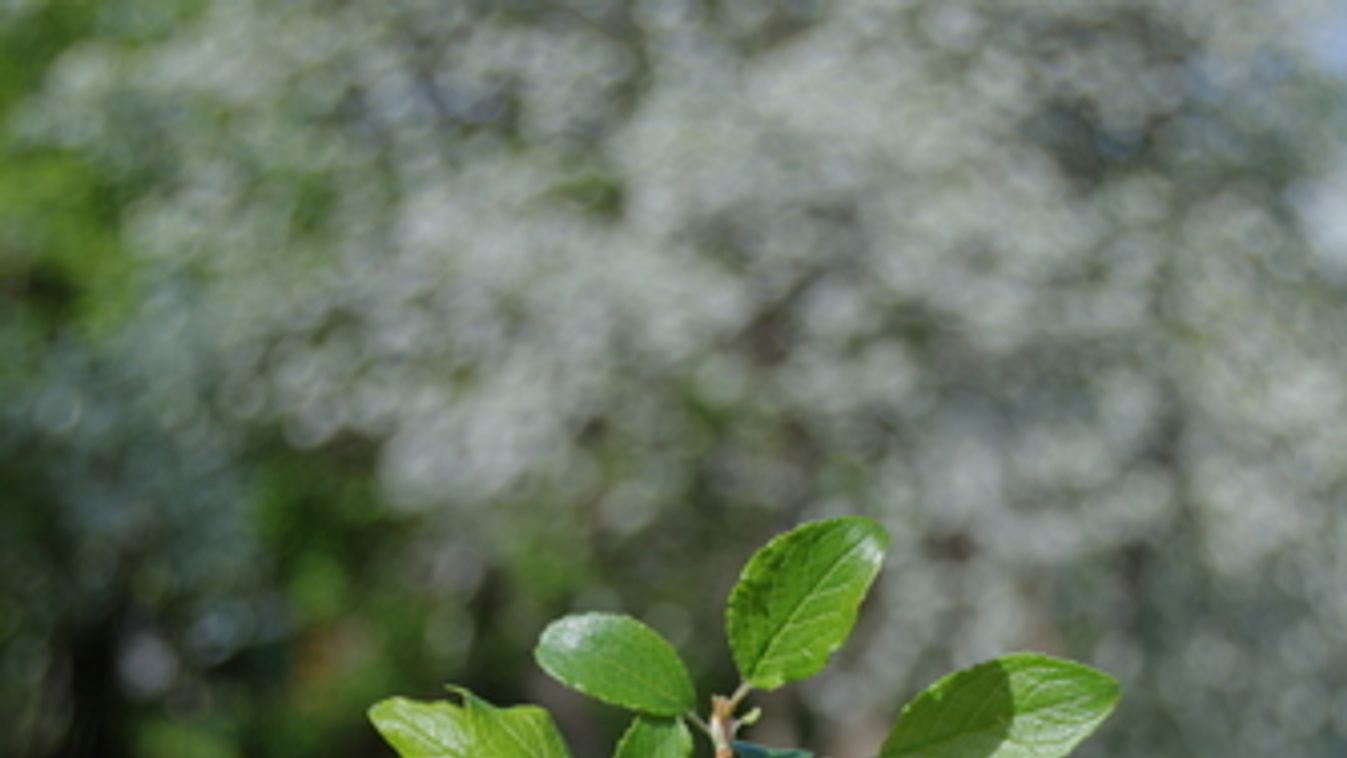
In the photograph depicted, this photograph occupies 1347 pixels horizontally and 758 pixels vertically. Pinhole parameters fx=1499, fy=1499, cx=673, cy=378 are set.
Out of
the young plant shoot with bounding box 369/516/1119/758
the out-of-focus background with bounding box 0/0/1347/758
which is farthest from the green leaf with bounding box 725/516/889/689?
the out-of-focus background with bounding box 0/0/1347/758

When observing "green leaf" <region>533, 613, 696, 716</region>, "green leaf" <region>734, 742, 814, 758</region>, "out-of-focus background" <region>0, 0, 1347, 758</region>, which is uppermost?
"green leaf" <region>533, 613, 696, 716</region>

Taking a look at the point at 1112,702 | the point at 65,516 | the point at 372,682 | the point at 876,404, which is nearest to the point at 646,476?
the point at 876,404

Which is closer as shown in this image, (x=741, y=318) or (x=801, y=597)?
(x=801, y=597)

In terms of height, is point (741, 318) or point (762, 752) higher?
point (762, 752)

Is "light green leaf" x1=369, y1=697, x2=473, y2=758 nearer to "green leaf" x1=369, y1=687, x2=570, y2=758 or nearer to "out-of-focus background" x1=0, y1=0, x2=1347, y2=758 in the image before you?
"green leaf" x1=369, y1=687, x2=570, y2=758

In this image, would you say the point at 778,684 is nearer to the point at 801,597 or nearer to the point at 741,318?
the point at 801,597

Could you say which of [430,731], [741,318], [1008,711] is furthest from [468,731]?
[741,318]

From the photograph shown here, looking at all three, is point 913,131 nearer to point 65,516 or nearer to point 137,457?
point 137,457
